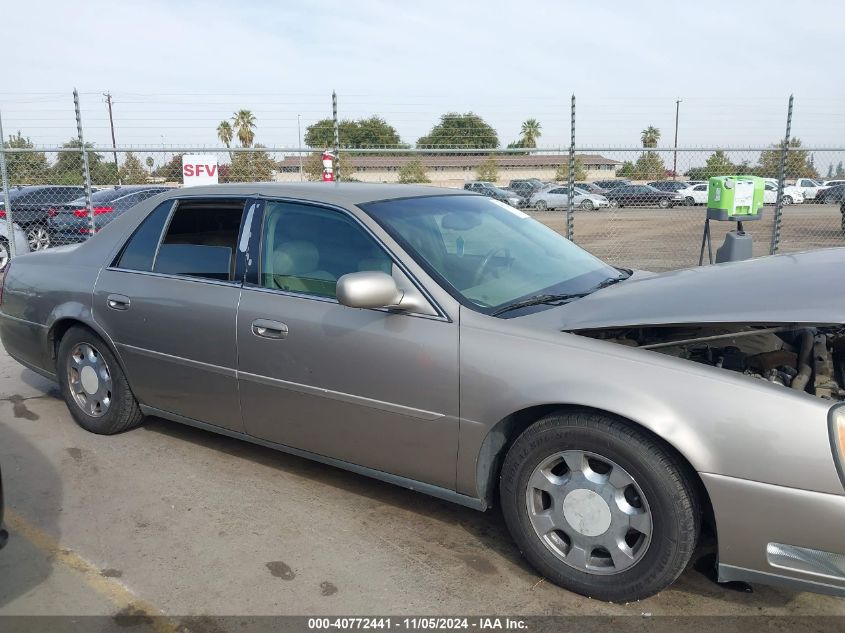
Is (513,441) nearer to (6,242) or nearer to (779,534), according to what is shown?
(779,534)

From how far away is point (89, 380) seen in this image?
14.6ft

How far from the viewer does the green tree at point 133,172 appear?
12836 mm

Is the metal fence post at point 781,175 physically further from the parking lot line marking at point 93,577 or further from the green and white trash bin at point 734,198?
the parking lot line marking at point 93,577

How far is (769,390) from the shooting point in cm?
237

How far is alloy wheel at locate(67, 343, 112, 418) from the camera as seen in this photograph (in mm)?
4387

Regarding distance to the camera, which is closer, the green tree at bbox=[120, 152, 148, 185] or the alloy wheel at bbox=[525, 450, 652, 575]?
the alloy wheel at bbox=[525, 450, 652, 575]

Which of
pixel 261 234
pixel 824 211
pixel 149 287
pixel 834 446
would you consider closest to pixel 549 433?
pixel 834 446

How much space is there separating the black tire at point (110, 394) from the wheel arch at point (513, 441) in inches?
97.0

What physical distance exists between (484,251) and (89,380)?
2.69 metres

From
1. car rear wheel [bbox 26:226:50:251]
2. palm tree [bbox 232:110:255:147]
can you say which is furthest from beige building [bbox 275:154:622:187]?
palm tree [bbox 232:110:255:147]

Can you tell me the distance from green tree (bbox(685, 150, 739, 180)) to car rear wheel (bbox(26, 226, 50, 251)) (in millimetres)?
11424

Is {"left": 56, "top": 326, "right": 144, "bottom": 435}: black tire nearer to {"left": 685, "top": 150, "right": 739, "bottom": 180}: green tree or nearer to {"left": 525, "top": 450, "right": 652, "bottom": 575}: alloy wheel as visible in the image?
{"left": 525, "top": 450, "right": 652, "bottom": 575}: alloy wheel

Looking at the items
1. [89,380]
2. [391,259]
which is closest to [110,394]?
[89,380]

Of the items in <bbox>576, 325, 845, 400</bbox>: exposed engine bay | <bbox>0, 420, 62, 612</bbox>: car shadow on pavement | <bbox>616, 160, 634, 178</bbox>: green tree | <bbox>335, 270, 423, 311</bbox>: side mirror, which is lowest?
<bbox>0, 420, 62, 612</bbox>: car shadow on pavement
